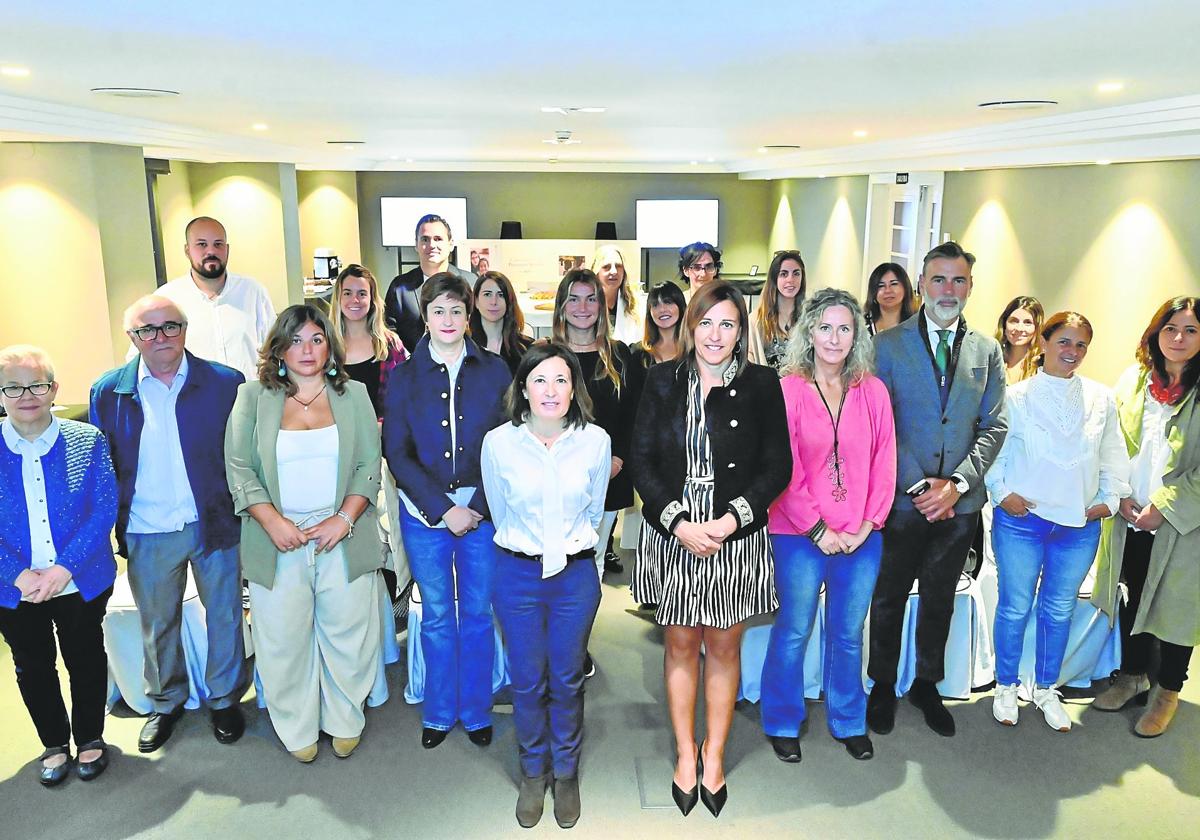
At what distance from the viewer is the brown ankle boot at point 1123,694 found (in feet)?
11.4

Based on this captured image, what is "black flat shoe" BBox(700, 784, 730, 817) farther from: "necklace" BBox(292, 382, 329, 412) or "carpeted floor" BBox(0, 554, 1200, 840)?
"necklace" BBox(292, 382, 329, 412)

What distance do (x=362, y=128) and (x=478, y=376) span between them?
4662mm

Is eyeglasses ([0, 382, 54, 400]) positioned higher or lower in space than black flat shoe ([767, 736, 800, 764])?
higher

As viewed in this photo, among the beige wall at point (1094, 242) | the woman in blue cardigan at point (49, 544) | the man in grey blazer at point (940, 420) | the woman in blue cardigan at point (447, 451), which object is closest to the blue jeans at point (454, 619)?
the woman in blue cardigan at point (447, 451)

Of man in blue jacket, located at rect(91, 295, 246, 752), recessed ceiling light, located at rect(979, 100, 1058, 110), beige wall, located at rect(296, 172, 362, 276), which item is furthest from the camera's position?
beige wall, located at rect(296, 172, 362, 276)

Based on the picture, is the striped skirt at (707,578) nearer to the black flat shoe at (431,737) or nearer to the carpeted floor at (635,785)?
the carpeted floor at (635,785)

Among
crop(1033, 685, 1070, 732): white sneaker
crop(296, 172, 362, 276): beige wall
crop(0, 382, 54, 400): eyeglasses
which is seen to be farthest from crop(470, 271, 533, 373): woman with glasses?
crop(296, 172, 362, 276): beige wall

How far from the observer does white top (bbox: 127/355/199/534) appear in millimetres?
3002

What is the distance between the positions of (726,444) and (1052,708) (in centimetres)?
182

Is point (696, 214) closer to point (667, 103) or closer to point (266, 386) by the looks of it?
point (667, 103)

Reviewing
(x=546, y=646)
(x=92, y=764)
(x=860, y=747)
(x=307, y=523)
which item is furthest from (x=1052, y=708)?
(x=92, y=764)

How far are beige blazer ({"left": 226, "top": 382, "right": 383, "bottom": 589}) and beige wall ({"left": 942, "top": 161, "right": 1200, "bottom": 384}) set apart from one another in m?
5.32

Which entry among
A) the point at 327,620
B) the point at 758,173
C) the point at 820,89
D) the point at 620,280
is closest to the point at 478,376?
the point at 327,620

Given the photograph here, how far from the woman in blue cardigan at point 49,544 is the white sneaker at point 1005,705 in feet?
10.8
